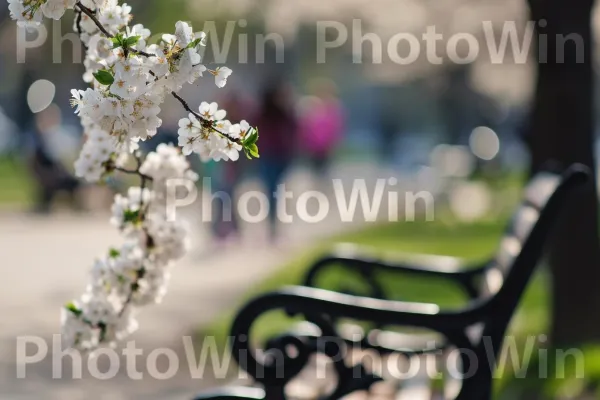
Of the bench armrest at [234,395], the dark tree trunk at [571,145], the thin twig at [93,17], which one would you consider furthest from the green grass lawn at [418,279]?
the thin twig at [93,17]

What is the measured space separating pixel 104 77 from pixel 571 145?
4390 mm

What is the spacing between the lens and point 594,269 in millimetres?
6266

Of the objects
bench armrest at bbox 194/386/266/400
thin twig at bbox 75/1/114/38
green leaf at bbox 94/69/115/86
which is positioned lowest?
bench armrest at bbox 194/386/266/400

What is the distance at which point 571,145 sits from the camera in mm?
6316

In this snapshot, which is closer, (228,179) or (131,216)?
(131,216)

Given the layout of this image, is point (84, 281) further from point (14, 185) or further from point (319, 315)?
point (14, 185)

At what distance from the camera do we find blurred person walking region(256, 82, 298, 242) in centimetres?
1402

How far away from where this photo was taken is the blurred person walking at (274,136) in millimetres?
14023

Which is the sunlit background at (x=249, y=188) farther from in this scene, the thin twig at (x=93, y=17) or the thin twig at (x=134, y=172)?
the thin twig at (x=93, y=17)

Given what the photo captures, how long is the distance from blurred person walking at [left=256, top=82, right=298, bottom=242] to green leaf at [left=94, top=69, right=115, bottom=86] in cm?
1150

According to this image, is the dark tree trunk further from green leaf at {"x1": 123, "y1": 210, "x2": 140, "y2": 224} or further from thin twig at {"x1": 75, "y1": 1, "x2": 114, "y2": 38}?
thin twig at {"x1": 75, "y1": 1, "x2": 114, "y2": 38}

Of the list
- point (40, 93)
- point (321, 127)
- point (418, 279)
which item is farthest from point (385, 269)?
point (40, 93)

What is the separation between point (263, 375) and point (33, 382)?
3452mm

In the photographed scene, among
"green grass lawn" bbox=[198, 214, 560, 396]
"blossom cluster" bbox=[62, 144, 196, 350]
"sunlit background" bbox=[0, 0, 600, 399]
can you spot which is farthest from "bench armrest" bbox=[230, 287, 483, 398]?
"green grass lawn" bbox=[198, 214, 560, 396]
